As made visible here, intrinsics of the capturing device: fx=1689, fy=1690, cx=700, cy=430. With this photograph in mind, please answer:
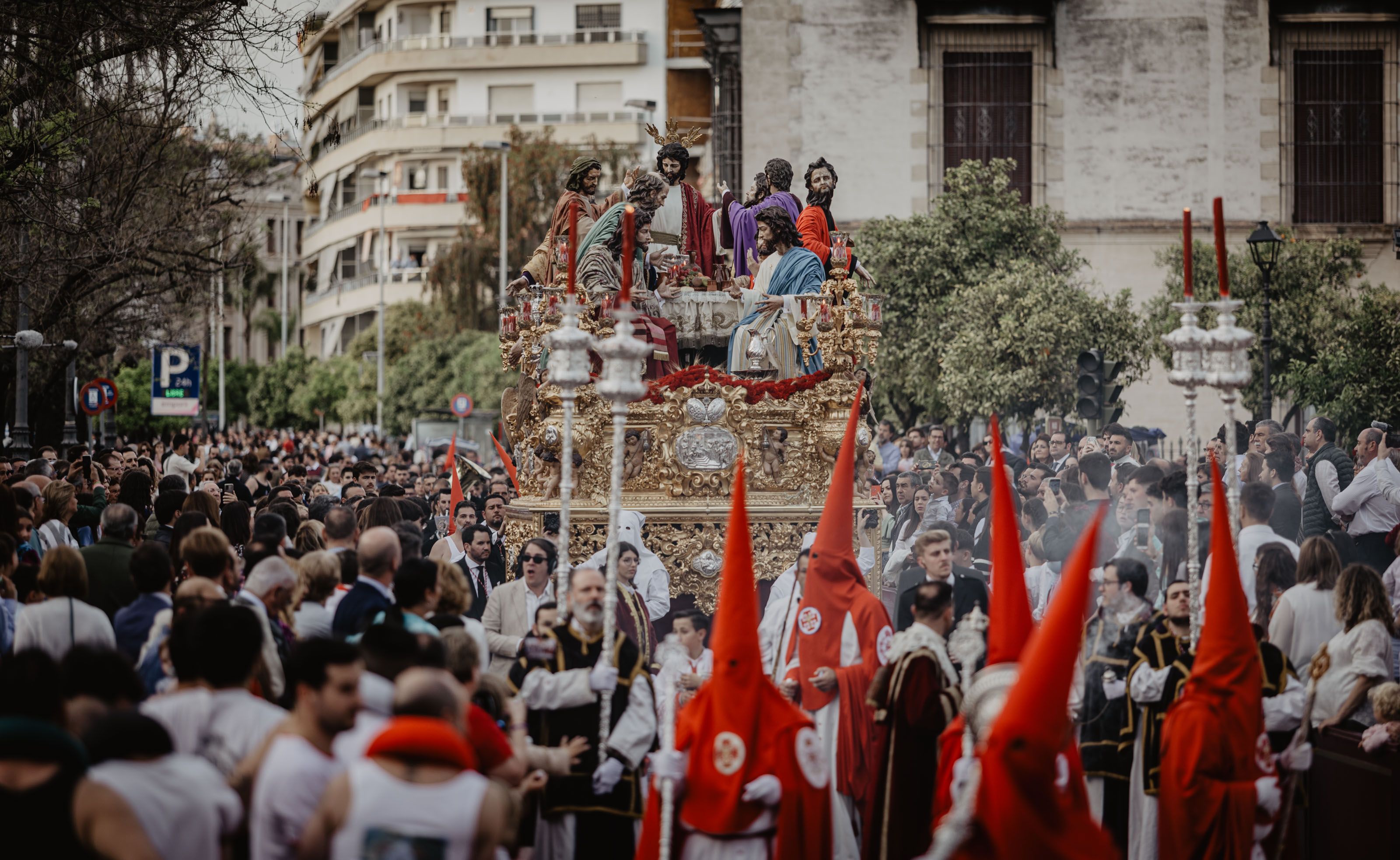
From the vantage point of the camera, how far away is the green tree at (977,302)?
83.4 feet

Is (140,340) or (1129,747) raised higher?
(140,340)

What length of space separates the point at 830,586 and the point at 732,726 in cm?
183

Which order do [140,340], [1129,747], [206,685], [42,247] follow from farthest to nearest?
1. [140,340]
2. [42,247]
3. [1129,747]
4. [206,685]

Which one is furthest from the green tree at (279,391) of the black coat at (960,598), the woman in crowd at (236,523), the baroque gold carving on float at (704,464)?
the black coat at (960,598)

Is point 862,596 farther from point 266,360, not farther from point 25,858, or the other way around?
point 266,360

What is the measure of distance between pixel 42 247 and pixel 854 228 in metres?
18.9

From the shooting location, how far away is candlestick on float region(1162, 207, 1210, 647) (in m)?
7.51

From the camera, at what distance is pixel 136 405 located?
40.5 m

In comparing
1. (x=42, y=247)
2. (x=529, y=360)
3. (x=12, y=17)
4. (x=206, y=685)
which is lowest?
(x=206, y=685)

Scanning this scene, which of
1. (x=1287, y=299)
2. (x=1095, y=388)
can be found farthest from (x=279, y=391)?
(x=1095, y=388)

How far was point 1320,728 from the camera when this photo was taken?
8086 millimetres

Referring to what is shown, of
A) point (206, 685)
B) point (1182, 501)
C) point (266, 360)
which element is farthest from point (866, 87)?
point (266, 360)

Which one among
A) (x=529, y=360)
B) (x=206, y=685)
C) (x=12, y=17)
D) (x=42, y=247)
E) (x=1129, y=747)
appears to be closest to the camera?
(x=206, y=685)

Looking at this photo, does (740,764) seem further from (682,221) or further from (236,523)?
(682,221)
